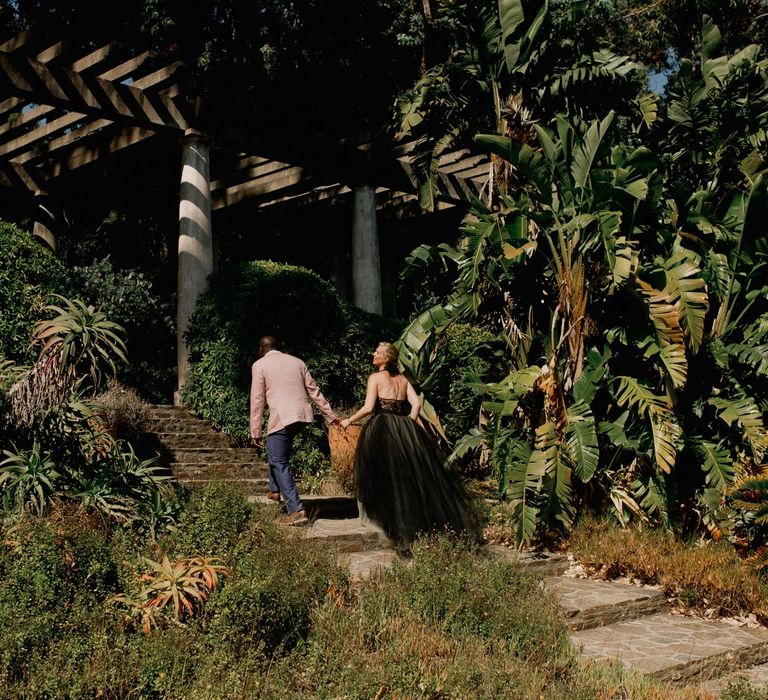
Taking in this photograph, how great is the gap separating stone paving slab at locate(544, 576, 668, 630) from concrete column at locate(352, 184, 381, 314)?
8488 millimetres

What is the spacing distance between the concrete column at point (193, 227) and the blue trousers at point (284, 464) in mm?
5172

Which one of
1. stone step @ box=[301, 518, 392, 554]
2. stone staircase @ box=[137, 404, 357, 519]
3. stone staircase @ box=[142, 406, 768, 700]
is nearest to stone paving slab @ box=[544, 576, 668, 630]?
stone staircase @ box=[142, 406, 768, 700]

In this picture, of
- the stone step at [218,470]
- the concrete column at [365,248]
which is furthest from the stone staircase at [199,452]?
the concrete column at [365,248]

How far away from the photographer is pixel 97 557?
227 inches

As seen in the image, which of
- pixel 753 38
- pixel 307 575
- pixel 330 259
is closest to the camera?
pixel 307 575

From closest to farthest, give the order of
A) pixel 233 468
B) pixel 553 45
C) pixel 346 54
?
pixel 553 45
pixel 233 468
pixel 346 54

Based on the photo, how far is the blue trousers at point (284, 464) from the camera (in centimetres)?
829

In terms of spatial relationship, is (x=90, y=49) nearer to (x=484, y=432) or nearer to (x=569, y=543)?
(x=484, y=432)

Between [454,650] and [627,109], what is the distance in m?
8.35

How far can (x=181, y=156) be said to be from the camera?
1477 cm

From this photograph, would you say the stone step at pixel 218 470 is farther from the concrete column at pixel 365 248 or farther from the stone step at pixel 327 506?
the concrete column at pixel 365 248

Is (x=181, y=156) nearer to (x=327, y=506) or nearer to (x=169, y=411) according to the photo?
(x=169, y=411)

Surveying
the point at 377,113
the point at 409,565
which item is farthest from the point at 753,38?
the point at 409,565

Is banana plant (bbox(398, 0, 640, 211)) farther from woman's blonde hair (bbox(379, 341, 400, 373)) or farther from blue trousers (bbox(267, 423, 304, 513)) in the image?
blue trousers (bbox(267, 423, 304, 513))
